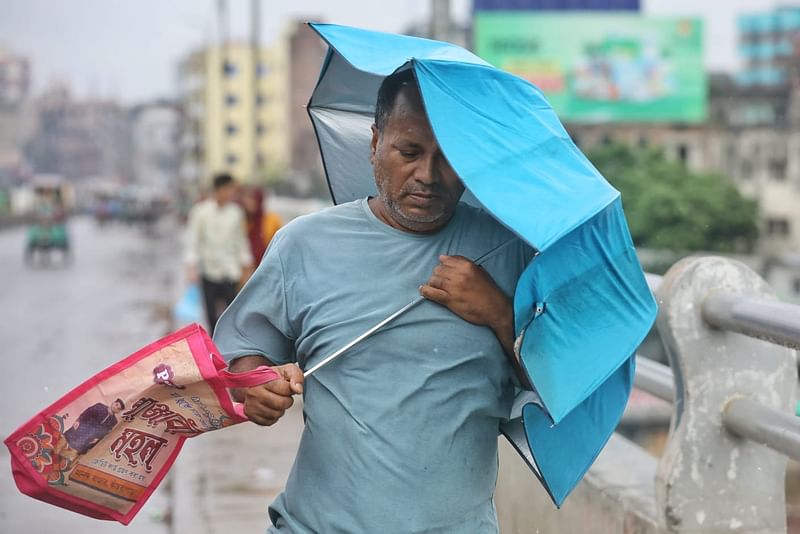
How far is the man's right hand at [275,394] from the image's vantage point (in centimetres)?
257

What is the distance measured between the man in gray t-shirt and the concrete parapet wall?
57.1 inches

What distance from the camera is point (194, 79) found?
13250cm

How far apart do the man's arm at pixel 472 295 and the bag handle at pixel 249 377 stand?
0.34m

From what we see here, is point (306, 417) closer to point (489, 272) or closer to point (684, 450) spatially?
point (489, 272)

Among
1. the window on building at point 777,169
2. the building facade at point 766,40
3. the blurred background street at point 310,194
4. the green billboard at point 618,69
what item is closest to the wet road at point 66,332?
the blurred background street at point 310,194

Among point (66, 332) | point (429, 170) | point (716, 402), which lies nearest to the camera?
point (429, 170)

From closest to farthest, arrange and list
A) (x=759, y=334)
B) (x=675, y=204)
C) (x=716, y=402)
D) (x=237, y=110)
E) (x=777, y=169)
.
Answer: (x=759, y=334) < (x=716, y=402) < (x=675, y=204) < (x=777, y=169) < (x=237, y=110)

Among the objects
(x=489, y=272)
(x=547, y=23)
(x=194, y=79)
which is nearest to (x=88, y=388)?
(x=489, y=272)

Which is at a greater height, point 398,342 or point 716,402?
point 398,342

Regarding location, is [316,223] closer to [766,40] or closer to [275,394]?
[275,394]

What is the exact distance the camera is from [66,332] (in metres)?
16.1

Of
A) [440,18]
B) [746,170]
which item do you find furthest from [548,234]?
[746,170]

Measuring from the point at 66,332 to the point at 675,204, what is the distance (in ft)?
118

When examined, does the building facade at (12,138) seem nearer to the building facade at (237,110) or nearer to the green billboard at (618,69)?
the building facade at (237,110)
